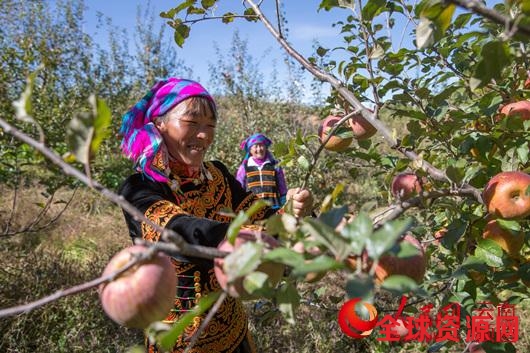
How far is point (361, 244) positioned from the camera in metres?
0.42

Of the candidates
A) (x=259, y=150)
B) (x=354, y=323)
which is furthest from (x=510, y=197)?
(x=259, y=150)

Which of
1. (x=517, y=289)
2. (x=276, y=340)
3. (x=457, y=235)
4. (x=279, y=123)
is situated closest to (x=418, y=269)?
(x=457, y=235)

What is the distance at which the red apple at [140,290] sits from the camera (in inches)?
20.9

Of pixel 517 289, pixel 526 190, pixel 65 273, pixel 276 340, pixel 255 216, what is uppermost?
pixel 526 190

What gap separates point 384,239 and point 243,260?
0.45 feet

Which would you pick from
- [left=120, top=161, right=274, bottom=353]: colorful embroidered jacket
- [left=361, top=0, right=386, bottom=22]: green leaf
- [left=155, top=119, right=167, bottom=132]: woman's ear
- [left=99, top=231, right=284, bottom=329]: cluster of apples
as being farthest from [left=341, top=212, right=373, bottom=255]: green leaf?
[left=155, top=119, right=167, bottom=132]: woman's ear

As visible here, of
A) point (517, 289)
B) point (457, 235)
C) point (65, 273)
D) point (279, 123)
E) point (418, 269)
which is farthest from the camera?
point (279, 123)

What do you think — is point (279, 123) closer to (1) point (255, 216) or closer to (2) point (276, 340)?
(2) point (276, 340)

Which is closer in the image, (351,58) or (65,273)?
(351,58)

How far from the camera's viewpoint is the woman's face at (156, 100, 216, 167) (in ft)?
4.20

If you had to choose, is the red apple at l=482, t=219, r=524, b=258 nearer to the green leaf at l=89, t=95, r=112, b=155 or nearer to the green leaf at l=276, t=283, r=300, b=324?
the green leaf at l=276, t=283, r=300, b=324

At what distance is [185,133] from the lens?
1283 mm

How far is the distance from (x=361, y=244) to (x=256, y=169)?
3.95m

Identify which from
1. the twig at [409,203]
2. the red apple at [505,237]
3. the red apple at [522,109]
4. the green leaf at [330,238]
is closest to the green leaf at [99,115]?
the green leaf at [330,238]
